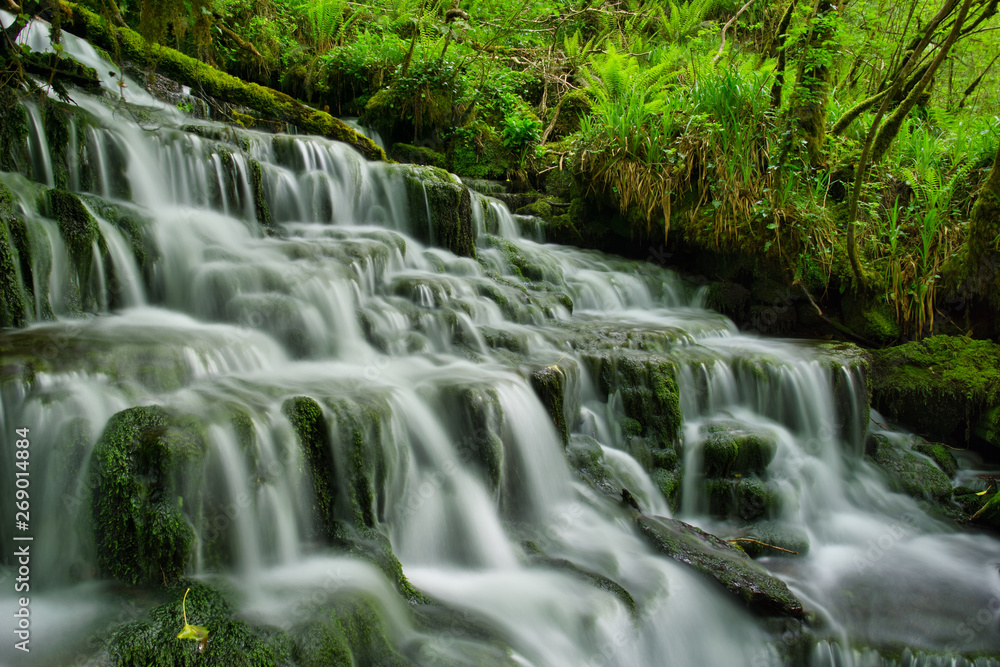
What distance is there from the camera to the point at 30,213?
3391 mm

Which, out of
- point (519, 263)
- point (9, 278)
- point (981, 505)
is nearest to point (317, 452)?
point (9, 278)

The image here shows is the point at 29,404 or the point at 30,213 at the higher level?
the point at 30,213

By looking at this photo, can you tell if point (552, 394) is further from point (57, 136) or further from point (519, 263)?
point (57, 136)

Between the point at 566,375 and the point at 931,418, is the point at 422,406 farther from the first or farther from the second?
the point at 931,418

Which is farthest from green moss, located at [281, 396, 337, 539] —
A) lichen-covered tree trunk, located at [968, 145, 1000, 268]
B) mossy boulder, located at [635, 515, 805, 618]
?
lichen-covered tree trunk, located at [968, 145, 1000, 268]

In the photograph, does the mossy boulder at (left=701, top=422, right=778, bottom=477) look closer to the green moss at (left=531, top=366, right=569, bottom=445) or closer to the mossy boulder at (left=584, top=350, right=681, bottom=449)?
the mossy boulder at (left=584, top=350, right=681, bottom=449)

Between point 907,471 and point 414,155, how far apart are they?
7065 millimetres

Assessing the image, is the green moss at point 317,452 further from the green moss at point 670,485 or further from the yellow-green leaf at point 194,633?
the green moss at point 670,485

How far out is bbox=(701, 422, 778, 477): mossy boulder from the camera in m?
4.14

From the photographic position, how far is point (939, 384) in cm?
518

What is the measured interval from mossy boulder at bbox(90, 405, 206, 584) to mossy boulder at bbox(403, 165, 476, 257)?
417 centimetres

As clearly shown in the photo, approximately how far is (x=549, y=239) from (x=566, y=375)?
4105 millimetres

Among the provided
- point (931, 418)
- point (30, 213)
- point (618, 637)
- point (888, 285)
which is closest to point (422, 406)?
point (618, 637)

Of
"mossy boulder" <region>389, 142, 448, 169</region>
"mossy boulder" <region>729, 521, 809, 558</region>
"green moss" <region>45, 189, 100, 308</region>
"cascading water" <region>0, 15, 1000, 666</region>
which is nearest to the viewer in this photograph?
"cascading water" <region>0, 15, 1000, 666</region>
